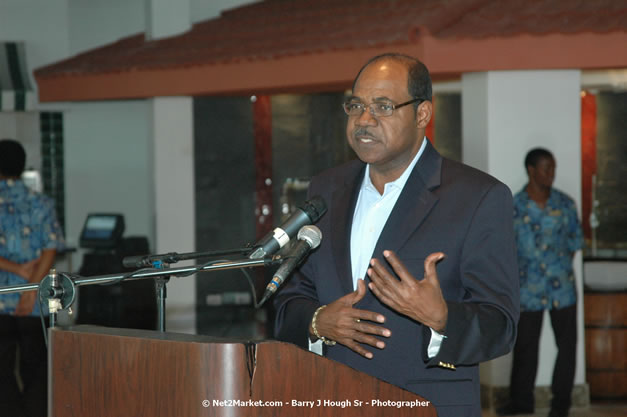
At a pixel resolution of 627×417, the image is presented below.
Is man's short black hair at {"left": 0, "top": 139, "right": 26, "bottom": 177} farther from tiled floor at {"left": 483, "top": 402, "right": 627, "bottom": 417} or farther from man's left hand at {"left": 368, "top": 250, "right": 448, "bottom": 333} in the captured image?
man's left hand at {"left": 368, "top": 250, "right": 448, "bottom": 333}

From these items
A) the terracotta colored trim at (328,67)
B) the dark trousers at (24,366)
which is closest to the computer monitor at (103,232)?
the terracotta colored trim at (328,67)

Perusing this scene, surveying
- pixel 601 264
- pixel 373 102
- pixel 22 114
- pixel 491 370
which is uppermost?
pixel 22 114

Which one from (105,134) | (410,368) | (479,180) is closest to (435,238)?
(479,180)

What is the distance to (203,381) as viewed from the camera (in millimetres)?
1719

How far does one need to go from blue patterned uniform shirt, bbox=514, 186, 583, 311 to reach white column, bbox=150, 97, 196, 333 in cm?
380

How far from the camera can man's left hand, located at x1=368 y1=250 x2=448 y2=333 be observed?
6.21 feet

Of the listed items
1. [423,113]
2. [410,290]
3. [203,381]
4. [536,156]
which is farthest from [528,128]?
[203,381]

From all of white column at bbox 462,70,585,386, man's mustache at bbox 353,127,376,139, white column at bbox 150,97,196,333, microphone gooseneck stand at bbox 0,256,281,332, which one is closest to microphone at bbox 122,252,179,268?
microphone gooseneck stand at bbox 0,256,281,332

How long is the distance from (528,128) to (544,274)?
1.03 meters

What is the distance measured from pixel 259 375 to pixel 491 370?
4.47 m

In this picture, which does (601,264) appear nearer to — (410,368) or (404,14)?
(404,14)

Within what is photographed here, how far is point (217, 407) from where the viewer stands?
1.71 metres

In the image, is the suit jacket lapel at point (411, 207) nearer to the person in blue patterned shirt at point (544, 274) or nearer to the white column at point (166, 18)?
the person in blue patterned shirt at point (544, 274)

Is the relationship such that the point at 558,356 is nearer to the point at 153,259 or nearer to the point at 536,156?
the point at 536,156
